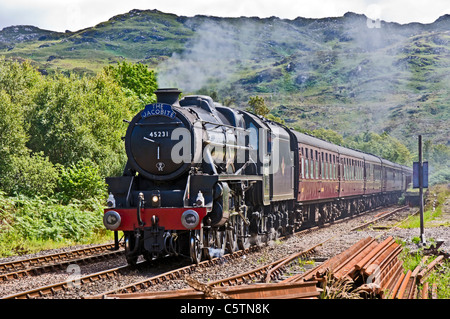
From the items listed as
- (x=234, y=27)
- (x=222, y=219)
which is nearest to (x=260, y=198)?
(x=222, y=219)

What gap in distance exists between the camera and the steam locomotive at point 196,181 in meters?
12.3

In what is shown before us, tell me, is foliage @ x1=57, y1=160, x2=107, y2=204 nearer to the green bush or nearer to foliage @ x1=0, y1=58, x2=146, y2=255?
foliage @ x1=0, y1=58, x2=146, y2=255

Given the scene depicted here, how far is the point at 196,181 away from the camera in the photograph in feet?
41.4

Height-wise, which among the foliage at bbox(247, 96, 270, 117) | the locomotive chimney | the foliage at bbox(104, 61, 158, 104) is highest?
the foliage at bbox(104, 61, 158, 104)

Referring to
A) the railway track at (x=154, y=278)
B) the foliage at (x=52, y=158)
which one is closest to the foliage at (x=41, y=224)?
the foliage at (x=52, y=158)

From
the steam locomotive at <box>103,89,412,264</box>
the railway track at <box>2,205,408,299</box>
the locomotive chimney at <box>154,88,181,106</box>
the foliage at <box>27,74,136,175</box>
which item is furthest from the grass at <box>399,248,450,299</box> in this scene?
the foliage at <box>27,74,136,175</box>

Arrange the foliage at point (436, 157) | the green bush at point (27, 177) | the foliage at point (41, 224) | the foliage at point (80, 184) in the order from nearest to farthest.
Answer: the foliage at point (41, 224), the green bush at point (27, 177), the foliage at point (80, 184), the foliage at point (436, 157)

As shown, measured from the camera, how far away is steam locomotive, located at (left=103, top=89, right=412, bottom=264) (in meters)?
12.3

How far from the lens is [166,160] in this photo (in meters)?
12.7

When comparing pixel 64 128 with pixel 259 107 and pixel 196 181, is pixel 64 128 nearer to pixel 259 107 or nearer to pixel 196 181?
pixel 196 181

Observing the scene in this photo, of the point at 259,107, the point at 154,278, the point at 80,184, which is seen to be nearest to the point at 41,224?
the point at 80,184

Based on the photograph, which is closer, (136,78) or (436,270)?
(436,270)

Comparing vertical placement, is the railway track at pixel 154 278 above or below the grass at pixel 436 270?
above

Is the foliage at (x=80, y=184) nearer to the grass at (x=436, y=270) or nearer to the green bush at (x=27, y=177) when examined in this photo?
the green bush at (x=27, y=177)
